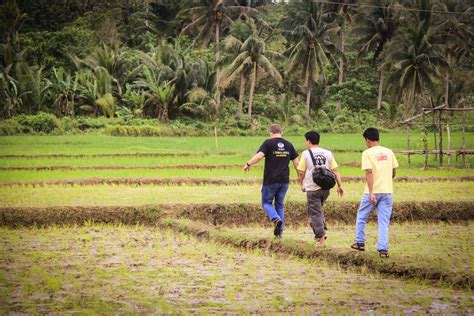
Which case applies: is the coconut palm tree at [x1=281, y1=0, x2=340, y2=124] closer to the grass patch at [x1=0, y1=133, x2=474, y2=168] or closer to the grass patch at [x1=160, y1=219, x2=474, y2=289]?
the grass patch at [x1=0, y1=133, x2=474, y2=168]

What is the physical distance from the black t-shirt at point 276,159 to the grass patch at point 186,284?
879 mm

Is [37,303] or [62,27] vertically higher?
[62,27]

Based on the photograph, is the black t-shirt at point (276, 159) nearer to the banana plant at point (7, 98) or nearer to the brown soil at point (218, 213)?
the brown soil at point (218, 213)

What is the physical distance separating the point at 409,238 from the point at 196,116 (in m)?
26.5

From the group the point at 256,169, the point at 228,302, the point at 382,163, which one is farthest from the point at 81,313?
the point at 256,169

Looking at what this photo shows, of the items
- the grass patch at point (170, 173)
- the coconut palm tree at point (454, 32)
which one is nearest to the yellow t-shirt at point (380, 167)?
the grass patch at point (170, 173)

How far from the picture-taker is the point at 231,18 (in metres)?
40.2

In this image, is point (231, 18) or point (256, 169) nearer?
point (256, 169)

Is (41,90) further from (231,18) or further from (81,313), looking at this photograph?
(81,313)

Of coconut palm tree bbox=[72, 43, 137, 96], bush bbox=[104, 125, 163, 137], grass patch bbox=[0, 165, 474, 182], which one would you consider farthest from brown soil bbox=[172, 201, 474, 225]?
coconut palm tree bbox=[72, 43, 137, 96]

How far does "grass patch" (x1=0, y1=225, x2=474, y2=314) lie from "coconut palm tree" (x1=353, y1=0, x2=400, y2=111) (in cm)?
3257

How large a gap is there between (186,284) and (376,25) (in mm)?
35539

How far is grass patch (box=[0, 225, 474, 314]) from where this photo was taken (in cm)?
533

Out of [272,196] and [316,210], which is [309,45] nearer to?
[272,196]
